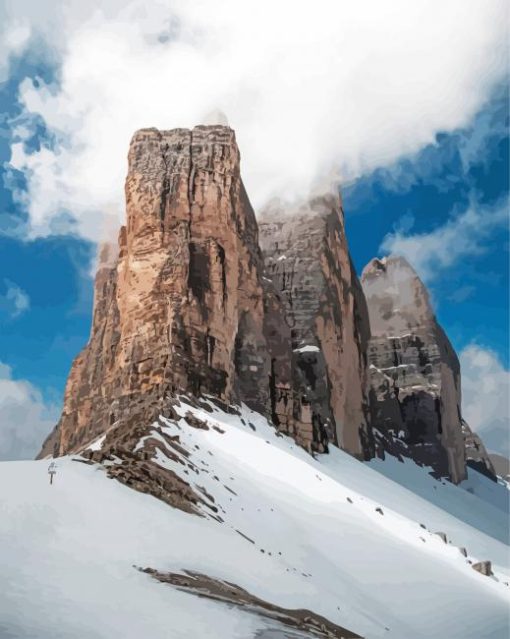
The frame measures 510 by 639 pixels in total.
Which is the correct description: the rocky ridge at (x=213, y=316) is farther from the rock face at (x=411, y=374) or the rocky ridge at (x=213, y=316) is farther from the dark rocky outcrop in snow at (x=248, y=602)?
the rock face at (x=411, y=374)

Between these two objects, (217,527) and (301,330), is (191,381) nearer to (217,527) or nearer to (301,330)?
(217,527)

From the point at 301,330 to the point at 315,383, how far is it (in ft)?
21.5

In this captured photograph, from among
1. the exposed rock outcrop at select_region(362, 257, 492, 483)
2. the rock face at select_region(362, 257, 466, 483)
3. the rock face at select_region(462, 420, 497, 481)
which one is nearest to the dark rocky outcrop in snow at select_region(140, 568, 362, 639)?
the exposed rock outcrop at select_region(362, 257, 492, 483)

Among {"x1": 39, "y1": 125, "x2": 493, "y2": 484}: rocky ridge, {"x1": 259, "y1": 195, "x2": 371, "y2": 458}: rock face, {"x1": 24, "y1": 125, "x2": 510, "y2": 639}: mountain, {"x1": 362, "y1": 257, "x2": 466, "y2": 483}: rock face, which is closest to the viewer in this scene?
{"x1": 24, "y1": 125, "x2": 510, "y2": 639}: mountain

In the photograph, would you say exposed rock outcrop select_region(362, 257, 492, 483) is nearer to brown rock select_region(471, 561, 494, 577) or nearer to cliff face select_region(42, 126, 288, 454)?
cliff face select_region(42, 126, 288, 454)

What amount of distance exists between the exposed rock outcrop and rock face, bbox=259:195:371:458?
9.79 metres

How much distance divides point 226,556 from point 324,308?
55703mm

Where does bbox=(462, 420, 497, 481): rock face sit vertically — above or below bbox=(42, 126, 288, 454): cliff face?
above

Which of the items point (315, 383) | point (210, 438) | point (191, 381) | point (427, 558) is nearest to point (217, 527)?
point (427, 558)

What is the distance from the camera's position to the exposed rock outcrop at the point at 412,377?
90.8 metres

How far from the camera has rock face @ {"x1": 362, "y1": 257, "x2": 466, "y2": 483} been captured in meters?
90.8

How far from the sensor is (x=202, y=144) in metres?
44.5

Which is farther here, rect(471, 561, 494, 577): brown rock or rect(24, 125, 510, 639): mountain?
rect(471, 561, 494, 577): brown rock

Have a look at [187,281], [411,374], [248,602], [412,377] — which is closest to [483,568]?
[248,602]
